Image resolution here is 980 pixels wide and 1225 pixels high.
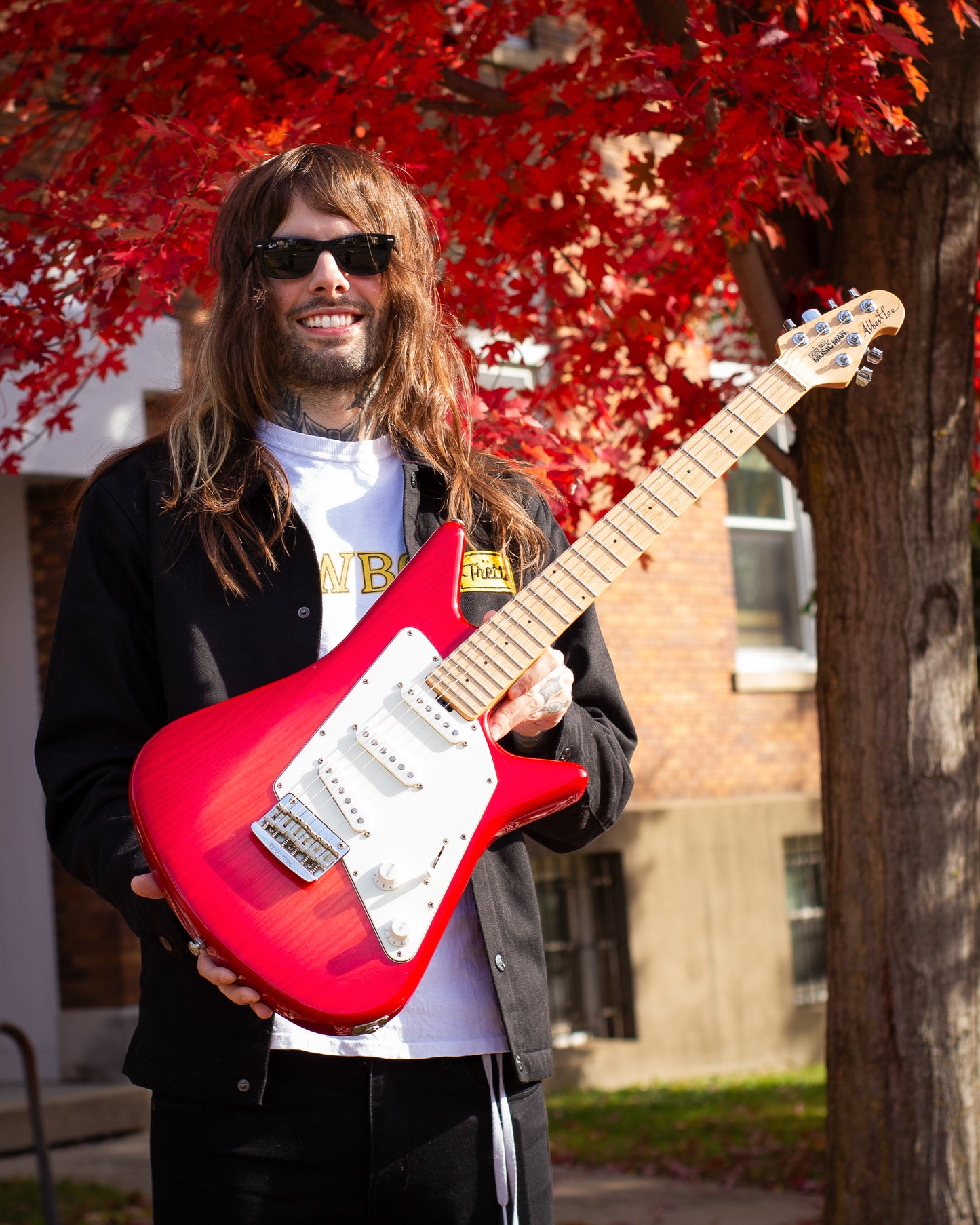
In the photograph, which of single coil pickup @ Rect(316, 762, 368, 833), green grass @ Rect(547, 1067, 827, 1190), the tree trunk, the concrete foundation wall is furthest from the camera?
the concrete foundation wall

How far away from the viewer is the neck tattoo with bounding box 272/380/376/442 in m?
2.50

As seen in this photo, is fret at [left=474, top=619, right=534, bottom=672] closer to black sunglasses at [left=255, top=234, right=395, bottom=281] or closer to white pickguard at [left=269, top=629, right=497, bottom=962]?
white pickguard at [left=269, top=629, right=497, bottom=962]

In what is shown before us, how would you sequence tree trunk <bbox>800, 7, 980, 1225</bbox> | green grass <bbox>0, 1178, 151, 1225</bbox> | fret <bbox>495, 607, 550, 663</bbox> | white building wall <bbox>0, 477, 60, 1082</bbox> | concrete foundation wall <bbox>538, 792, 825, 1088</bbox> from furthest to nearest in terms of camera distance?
1. concrete foundation wall <bbox>538, 792, 825, 1088</bbox>
2. white building wall <bbox>0, 477, 60, 1082</bbox>
3. green grass <bbox>0, 1178, 151, 1225</bbox>
4. tree trunk <bbox>800, 7, 980, 1225</bbox>
5. fret <bbox>495, 607, 550, 663</bbox>

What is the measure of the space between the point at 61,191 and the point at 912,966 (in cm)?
372

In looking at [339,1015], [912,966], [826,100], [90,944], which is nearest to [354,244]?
[339,1015]

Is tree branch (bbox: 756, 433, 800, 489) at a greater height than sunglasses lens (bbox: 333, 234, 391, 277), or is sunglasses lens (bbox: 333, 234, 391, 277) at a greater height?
sunglasses lens (bbox: 333, 234, 391, 277)

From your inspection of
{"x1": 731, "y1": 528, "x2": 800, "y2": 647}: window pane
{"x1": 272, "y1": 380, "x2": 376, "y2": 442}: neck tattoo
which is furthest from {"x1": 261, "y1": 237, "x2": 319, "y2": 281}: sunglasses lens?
{"x1": 731, "y1": 528, "x2": 800, "y2": 647}: window pane

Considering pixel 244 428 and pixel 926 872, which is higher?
pixel 244 428

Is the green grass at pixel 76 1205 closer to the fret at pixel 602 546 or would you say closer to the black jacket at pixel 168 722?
the black jacket at pixel 168 722

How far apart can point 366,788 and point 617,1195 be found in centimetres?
502

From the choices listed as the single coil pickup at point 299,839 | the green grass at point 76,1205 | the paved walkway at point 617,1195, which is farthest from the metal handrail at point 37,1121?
the single coil pickup at point 299,839

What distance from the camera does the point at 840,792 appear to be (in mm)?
4562

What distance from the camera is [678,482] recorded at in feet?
7.75

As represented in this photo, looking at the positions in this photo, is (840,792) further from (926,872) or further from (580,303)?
(580,303)
